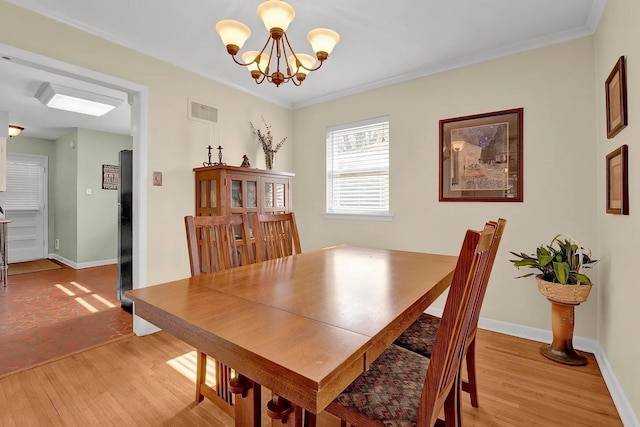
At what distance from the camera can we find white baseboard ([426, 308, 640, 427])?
1.60 metres

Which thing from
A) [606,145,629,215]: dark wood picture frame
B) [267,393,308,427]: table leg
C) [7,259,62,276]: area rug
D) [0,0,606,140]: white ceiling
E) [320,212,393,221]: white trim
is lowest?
[7,259,62,276]: area rug

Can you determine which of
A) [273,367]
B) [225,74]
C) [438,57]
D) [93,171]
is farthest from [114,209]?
[273,367]

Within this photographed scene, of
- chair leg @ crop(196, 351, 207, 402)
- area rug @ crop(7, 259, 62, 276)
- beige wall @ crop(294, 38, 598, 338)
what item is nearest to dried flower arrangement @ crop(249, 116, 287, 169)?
beige wall @ crop(294, 38, 598, 338)

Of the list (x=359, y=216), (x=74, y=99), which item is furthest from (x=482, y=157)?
(x=74, y=99)

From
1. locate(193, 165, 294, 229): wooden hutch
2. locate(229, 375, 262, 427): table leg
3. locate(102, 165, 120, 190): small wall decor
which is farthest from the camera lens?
locate(102, 165, 120, 190): small wall decor

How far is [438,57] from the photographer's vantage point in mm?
2889

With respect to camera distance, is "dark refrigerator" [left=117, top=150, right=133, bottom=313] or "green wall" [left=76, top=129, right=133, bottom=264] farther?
"green wall" [left=76, top=129, right=133, bottom=264]

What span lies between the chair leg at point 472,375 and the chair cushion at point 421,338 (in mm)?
246

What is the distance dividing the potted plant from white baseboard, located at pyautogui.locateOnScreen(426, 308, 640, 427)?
151 mm

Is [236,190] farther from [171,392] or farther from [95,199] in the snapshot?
[95,199]

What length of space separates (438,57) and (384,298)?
2595 millimetres

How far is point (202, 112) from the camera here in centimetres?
317

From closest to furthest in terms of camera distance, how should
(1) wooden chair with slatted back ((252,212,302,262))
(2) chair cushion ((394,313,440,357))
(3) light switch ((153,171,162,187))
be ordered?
(2) chair cushion ((394,313,440,357)) → (1) wooden chair with slatted back ((252,212,302,262)) → (3) light switch ((153,171,162,187))

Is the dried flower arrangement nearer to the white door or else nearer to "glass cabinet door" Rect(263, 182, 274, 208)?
"glass cabinet door" Rect(263, 182, 274, 208)
